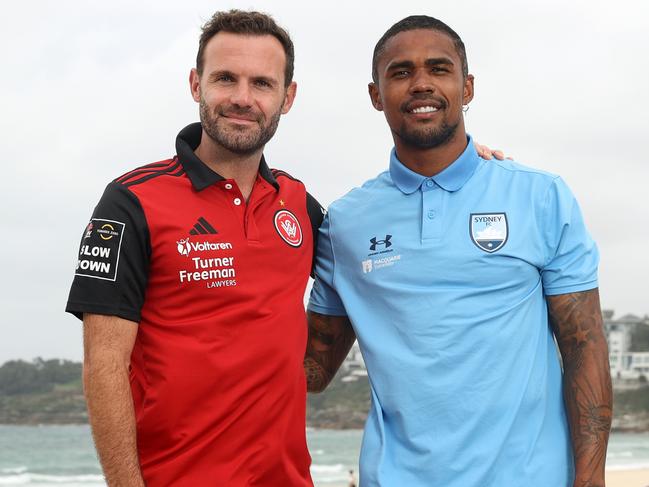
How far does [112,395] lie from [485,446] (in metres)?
1.27

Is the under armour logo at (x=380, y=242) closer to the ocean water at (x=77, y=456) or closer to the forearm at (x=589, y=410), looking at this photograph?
the forearm at (x=589, y=410)

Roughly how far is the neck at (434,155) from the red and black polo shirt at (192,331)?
2.38 ft

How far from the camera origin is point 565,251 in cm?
315

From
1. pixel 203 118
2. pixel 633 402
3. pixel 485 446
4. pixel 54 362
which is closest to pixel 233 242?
pixel 203 118

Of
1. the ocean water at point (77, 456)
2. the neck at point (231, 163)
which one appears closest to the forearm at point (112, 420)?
the neck at point (231, 163)

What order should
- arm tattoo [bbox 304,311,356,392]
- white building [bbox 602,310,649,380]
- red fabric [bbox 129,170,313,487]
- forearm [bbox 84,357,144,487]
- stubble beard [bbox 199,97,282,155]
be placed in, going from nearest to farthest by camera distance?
1. forearm [bbox 84,357,144,487]
2. red fabric [bbox 129,170,313,487]
3. stubble beard [bbox 199,97,282,155]
4. arm tattoo [bbox 304,311,356,392]
5. white building [bbox 602,310,649,380]

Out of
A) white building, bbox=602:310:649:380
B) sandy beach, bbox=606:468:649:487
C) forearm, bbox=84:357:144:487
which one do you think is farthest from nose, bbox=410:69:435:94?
white building, bbox=602:310:649:380

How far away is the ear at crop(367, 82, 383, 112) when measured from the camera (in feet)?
11.8

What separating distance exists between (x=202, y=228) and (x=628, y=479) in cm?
2365

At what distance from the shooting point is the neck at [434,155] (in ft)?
11.1

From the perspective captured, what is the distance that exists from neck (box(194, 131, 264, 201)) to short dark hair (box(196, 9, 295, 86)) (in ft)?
1.02

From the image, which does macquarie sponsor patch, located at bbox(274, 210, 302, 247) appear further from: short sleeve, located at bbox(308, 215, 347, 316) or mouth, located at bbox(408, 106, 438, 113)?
mouth, located at bbox(408, 106, 438, 113)

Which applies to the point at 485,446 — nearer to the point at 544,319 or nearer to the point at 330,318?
the point at 544,319

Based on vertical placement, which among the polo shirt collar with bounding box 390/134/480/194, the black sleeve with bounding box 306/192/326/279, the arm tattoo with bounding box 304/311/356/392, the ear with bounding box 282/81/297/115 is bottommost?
the arm tattoo with bounding box 304/311/356/392
